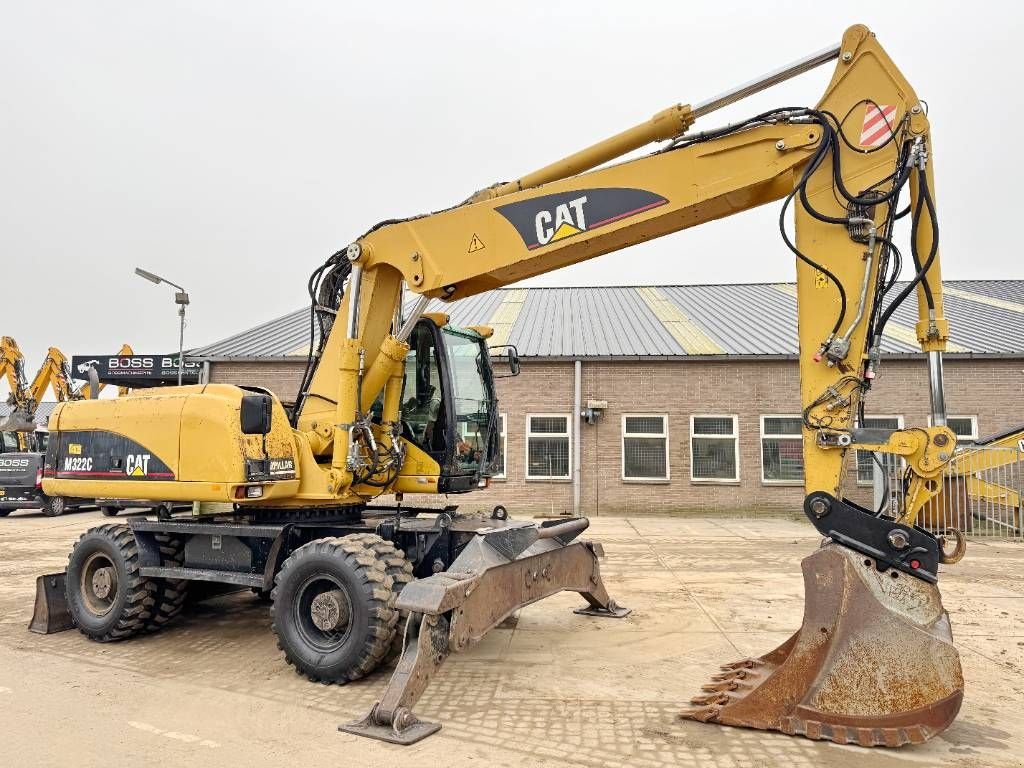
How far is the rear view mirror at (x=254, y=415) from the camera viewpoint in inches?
217

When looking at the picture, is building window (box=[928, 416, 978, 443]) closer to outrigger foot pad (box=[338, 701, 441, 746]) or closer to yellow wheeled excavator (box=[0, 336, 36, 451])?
outrigger foot pad (box=[338, 701, 441, 746])

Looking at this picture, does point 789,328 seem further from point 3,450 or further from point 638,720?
point 3,450

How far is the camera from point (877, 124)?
171 inches

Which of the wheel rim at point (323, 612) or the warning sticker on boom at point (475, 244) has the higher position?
the warning sticker on boom at point (475, 244)

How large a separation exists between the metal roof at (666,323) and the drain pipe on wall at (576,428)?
18.7 inches

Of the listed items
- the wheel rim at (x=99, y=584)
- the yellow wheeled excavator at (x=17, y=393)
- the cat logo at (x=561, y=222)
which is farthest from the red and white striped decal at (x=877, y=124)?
the yellow wheeled excavator at (x=17, y=393)

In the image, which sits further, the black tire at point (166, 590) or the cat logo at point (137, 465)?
the black tire at point (166, 590)

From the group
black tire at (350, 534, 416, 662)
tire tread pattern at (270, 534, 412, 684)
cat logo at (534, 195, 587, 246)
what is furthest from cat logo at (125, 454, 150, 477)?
cat logo at (534, 195, 587, 246)

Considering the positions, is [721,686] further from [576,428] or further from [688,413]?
[688,413]

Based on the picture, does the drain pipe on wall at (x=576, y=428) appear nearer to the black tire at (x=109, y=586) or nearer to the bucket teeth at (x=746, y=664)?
the black tire at (x=109, y=586)

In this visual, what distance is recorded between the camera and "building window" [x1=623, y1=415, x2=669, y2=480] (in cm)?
1609

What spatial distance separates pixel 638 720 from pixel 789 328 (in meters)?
15.9

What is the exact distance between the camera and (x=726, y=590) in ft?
26.1

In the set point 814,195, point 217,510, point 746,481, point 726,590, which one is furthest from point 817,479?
point 746,481
